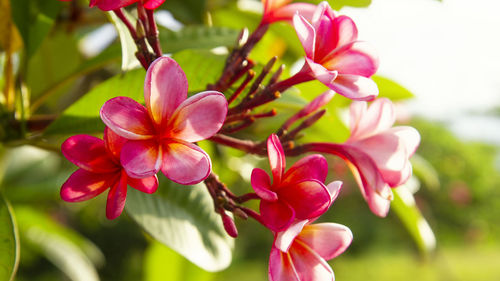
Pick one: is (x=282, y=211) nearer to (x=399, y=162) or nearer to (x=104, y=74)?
(x=399, y=162)

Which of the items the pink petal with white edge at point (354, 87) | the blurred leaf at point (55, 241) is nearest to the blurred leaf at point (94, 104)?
the pink petal with white edge at point (354, 87)

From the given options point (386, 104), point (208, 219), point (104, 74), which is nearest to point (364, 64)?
point (386, 104)

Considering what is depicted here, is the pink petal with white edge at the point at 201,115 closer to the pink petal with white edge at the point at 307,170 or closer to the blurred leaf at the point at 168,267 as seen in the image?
the pink petal with white edge at the point at 307,170

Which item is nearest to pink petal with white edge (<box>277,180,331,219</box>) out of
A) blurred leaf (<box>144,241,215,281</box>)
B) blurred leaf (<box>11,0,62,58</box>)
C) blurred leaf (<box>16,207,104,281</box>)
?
blurred leaf (<box>11,0,62,58</box>)

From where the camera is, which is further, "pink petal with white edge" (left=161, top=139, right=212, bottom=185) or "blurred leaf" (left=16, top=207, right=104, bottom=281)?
"blurred leaf" (left=16, top=207, right=104, bottom=281)

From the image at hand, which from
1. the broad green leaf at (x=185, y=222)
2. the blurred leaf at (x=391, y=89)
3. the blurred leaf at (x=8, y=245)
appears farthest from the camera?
Result: the blurred leaf at (x=391, y=89)

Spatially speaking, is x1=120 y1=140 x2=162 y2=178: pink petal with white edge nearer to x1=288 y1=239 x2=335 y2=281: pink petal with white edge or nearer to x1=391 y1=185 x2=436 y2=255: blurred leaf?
x1=288 y1=239 x2=335 y2=281: pink petal with white edge
